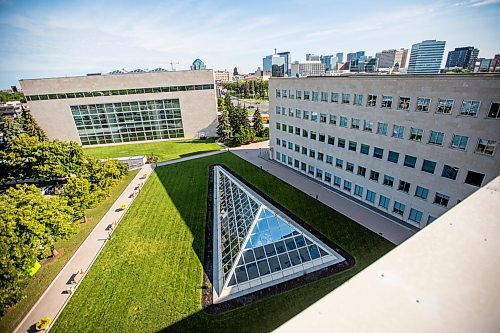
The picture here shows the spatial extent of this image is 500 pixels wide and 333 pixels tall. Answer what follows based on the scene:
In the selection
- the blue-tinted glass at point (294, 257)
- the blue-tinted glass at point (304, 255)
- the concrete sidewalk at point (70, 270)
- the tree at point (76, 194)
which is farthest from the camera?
the tree at point (76, 194)

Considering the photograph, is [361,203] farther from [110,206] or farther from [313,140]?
[110,206]

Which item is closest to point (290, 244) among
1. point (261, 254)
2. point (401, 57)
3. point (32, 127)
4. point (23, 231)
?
point (261, 254)

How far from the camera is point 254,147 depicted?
4988cm

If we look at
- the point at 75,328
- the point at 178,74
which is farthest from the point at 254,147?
the point at 75,328

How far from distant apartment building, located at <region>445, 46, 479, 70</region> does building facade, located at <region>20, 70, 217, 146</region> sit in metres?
159

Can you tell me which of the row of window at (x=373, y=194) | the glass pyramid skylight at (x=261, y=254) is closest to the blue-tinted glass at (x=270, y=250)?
the glass pyramid skylight at (x=261, y=254)

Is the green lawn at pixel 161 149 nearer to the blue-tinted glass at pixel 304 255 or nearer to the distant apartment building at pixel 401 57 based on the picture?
the blue-tinted glass at pixel 304 255

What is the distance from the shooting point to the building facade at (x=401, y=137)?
17.8 metres

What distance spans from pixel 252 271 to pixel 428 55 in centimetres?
22828

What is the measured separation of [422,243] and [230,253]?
1574 centimetres

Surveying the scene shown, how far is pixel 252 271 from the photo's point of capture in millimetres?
17297

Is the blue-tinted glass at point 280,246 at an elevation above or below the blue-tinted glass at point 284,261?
above

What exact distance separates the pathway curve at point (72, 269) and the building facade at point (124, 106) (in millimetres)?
30055

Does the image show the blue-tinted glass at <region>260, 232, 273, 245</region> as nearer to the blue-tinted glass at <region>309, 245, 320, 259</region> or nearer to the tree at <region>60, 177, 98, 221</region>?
the blue-tinted glass at <region>309, 245, 320, 259</region>
